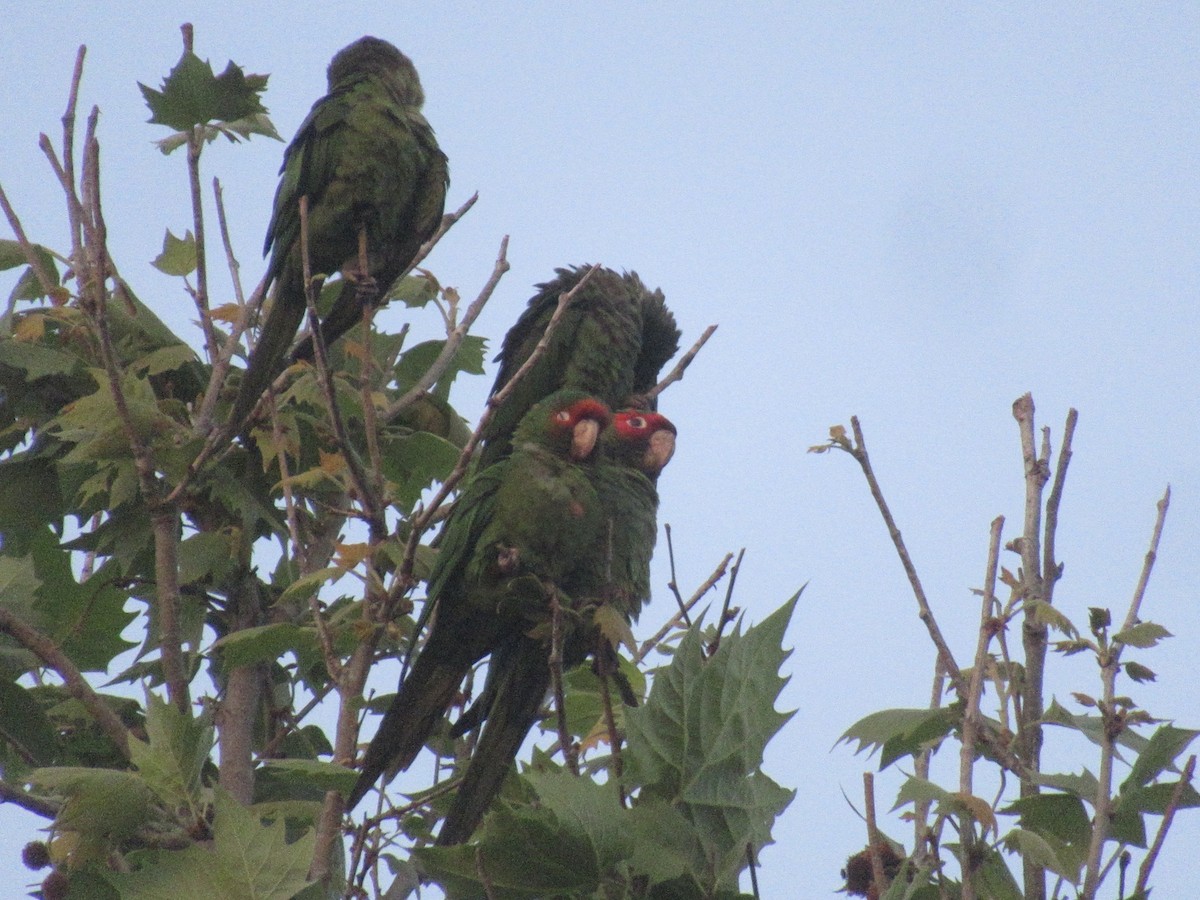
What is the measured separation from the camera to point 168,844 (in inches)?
88.4

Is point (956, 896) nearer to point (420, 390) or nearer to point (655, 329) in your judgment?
point (420, 390)

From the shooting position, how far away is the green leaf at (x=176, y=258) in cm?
390

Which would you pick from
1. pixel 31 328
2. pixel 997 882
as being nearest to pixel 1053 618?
pixel 997 882

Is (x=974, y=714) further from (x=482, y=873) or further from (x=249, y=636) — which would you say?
(x=249, y=636)

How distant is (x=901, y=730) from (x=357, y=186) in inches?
123

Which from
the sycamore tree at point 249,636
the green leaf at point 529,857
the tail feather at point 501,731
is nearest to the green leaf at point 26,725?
the sycamore tree at point 249,636

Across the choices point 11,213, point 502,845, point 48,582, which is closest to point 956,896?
point 502,845

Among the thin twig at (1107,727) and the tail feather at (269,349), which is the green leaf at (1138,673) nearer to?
the thin twig at (1107,727)

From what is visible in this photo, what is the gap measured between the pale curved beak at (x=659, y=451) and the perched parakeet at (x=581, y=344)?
0.91m

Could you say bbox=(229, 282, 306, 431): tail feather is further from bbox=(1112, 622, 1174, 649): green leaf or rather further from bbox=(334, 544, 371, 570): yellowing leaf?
bbox=(1112, 622, 1174, 649): green leaf

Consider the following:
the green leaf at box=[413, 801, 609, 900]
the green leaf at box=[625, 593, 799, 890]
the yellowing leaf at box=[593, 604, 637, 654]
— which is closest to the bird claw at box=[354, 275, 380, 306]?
the yellowing leaf at box=[593, 604, 637, 654]

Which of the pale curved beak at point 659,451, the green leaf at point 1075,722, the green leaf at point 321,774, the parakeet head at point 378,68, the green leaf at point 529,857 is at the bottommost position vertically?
the green leaf at point 529,857

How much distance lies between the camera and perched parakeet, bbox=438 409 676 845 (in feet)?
8.90

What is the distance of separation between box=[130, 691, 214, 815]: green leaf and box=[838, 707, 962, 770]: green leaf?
1.13 meters
